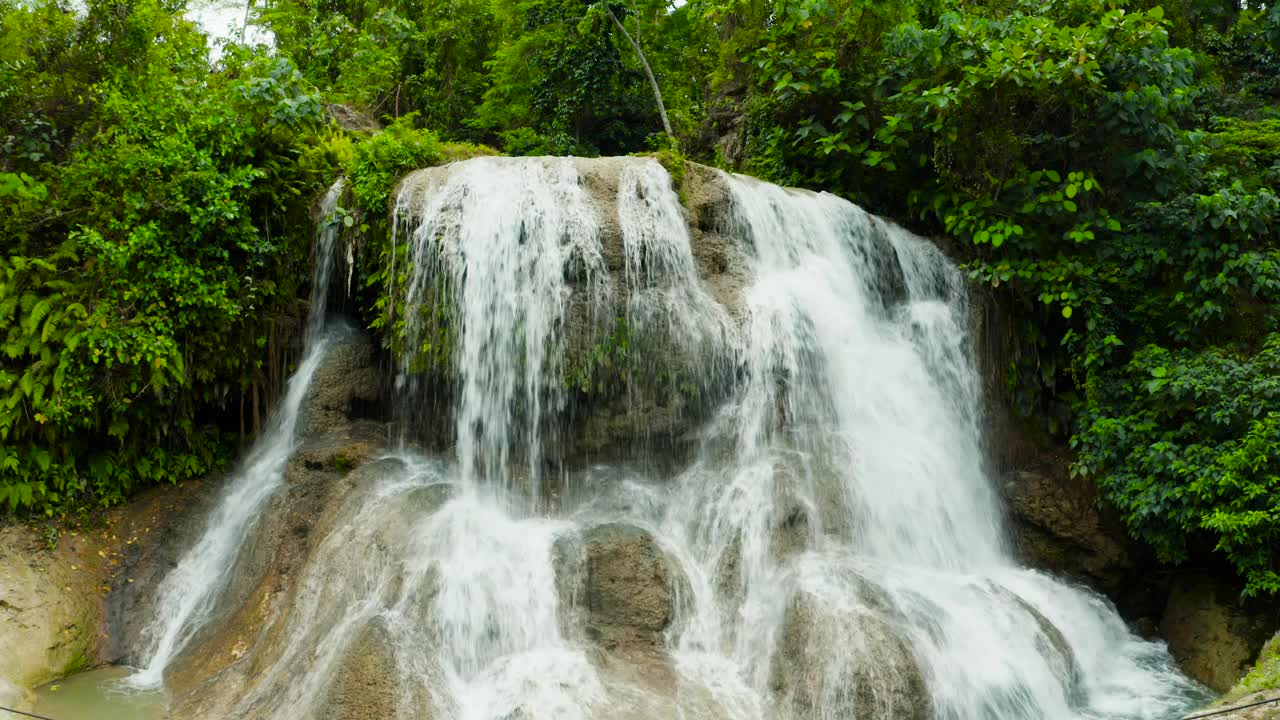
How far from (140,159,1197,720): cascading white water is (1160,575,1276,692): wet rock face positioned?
0.27 m

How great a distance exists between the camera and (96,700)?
5.91 m

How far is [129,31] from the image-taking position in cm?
859

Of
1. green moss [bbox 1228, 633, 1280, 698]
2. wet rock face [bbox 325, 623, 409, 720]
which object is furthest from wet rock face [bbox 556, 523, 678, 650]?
green moss [bbox 1228, 633, 1280, 698]

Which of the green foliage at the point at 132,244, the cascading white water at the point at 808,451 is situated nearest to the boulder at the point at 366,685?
the cascading white water at the point at 808,451

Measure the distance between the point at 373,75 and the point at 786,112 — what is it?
8038 mm

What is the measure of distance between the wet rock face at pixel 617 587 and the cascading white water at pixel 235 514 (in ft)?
10.5

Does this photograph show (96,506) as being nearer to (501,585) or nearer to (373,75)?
(501,585)

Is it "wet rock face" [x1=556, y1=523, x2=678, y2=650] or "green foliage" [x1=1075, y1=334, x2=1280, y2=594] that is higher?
"green foliage" [x1=1075, y1=334, x2=1280, y2=594]

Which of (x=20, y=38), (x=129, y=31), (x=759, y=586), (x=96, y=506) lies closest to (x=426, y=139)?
(x=129, y=31)

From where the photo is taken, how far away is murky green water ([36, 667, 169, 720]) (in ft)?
18.6

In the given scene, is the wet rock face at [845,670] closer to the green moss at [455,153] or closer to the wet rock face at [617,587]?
the wet rock face at [617,587]

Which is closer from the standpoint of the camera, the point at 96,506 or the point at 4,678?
the point at 4,678

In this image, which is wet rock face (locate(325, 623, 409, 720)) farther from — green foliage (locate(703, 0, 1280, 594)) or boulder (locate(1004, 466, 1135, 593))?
green foliage (locate(703, 0, 1280, 594))

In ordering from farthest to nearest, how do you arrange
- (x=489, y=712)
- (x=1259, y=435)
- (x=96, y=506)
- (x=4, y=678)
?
(x=96, y=506)
(x=1259, y=435)
(x=4, y=678)
(x=489, y=712)
